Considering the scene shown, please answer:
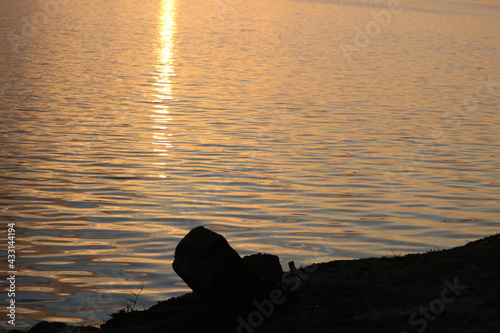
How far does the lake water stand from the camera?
1191 centimetres

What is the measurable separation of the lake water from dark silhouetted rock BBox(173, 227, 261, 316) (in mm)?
1702

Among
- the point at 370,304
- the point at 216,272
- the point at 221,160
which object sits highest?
the point at 216,272

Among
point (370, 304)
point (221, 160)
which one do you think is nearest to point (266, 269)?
point (370, 304)

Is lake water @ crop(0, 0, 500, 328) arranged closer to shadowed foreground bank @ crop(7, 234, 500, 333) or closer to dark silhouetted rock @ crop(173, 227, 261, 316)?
shadowed foreground bank @ crop(7, 234, 500, 333)

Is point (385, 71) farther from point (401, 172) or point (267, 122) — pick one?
point (401, 172)

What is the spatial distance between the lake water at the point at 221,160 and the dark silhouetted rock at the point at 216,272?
170 centimetres

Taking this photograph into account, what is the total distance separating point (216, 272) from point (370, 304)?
153cm

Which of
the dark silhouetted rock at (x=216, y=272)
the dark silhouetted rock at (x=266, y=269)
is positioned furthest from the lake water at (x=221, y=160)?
the dark silhouetted rock at (x=266, y=269)

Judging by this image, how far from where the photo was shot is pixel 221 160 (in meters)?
18.8

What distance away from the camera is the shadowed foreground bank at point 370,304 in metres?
7.20

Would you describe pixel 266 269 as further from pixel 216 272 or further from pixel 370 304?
pixel 370 304

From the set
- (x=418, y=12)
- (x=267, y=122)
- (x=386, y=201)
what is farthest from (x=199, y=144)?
(x=418, y=12)

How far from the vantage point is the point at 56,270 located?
1079cm

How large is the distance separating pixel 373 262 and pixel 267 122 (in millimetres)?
15555
